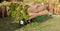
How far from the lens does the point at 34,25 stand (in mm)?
7066

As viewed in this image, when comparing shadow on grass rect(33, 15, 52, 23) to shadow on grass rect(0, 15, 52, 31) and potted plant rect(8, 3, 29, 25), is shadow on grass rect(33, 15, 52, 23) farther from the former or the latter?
potted plant rect(8, 3, 29, 25)

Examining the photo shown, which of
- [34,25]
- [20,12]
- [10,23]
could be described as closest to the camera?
[20,12]

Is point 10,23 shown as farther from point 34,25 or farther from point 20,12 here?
point 34,25

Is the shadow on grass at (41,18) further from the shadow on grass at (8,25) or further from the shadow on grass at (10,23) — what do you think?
the shadow on grass at (8,25)

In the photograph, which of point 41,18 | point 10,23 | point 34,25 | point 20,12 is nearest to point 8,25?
point 10,23

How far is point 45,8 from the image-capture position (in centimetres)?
872

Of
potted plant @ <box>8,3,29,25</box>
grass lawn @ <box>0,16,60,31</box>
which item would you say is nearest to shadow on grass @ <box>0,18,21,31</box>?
grass lawn @ <box>0,16,60,31</box>

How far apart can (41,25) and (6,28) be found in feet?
4.36

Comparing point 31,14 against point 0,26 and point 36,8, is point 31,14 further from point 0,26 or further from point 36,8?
point 0,26

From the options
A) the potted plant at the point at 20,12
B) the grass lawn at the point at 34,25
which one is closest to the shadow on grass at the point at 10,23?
the grass lawn at the point at 34,25

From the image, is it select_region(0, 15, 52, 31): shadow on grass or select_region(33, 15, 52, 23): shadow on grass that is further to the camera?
select_region(33, 15, 52, 23): shadow on grass

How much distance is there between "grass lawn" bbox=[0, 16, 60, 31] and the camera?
6.73 metres

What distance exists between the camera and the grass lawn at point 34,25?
6727 mm

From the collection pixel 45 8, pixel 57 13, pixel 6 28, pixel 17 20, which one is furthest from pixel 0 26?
pixel 57 13
